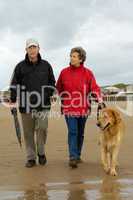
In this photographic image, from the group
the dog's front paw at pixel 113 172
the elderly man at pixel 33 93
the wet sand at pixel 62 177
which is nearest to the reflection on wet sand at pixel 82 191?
the wet sand at pixel 62 177

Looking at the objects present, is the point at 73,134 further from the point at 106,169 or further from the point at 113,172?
the point at 113,172

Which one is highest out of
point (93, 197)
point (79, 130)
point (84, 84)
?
point (84, 84)

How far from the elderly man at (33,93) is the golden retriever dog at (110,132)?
1068 mm

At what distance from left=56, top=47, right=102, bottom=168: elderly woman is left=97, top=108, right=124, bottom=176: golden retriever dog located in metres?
0.59

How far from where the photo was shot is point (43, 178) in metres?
8.91

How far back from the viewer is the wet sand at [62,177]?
7680mm

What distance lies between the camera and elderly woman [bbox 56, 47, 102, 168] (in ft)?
32.5

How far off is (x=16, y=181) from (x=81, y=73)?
7.66 feet

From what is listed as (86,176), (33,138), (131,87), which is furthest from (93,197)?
(131,87)

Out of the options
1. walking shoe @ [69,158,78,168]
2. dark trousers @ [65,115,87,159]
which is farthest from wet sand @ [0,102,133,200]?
dark trousers @ [65,115,87,159]

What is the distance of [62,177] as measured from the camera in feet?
29.5

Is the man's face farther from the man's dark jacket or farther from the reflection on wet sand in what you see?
the reflection on wet sand

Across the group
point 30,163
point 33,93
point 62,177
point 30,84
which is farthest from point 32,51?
point 62,177

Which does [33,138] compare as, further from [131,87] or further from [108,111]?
[131,87]
